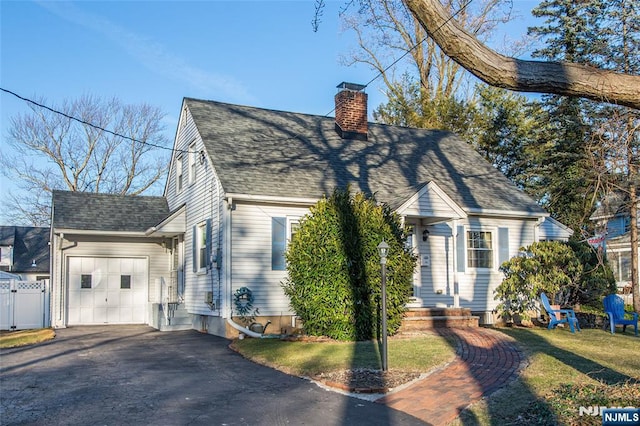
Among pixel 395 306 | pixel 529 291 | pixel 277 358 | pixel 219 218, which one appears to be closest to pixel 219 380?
pixel 277 358

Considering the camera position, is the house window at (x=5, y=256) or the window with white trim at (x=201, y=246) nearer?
the window with white trim at (x=201, y=246)

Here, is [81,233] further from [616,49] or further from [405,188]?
[616,49]

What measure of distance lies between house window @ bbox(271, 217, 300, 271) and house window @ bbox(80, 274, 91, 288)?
7.36 metres

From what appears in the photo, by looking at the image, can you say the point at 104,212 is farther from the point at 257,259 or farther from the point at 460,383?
the point at 460,383

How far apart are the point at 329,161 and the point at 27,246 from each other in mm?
24453

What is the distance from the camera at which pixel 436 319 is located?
15125mm

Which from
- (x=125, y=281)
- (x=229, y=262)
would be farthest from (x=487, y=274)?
(x=125, y=281)

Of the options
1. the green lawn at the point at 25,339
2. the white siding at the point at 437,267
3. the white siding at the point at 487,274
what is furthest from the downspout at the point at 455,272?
the green lawn at the point at 25,339

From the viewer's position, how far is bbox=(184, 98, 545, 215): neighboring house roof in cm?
1641

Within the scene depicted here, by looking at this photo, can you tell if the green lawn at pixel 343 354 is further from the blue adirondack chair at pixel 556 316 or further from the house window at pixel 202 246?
the house window at pixel 202 246

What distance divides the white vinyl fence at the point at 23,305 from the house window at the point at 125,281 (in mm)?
2239

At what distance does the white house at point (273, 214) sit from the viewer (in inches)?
620

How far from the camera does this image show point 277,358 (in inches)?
442

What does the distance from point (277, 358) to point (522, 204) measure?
1108 cm
